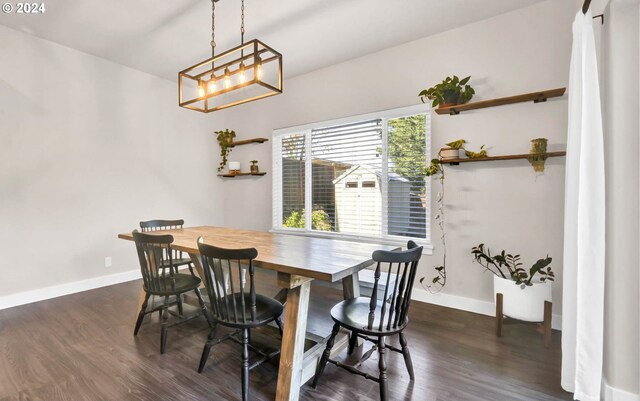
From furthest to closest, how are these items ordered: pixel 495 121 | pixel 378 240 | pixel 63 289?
1. pixel 378 240
2. pixel 63 289
3. pixel 495 121

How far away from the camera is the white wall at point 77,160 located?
10.7 ft

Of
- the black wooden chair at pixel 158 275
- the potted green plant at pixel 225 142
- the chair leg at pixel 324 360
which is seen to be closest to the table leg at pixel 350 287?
the chair leg at pixel 324 360

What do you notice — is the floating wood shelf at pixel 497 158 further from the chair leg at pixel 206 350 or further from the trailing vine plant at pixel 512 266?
the chair leg at pixel 206 350

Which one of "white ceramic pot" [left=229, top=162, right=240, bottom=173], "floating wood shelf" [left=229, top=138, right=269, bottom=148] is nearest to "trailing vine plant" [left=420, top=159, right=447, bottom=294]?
"floating wood shelf" [left=229, top=138, right=269, bottom=148]

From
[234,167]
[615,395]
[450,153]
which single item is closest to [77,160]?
[234,167]

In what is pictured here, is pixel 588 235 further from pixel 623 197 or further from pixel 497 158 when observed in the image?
pixel 497 158

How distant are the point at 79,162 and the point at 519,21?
16.7 ft

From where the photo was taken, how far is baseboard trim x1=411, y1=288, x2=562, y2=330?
2.96 meters

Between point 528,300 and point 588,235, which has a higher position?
point 588,235

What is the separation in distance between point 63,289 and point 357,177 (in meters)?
3.82

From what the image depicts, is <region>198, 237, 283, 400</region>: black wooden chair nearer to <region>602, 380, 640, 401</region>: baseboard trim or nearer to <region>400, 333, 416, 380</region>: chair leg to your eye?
<region>400, 333, 416, 380</region>: chair leg

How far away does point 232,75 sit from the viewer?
2439mm

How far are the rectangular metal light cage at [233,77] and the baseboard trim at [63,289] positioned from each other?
2.53m

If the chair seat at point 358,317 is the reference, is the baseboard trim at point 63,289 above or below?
below
